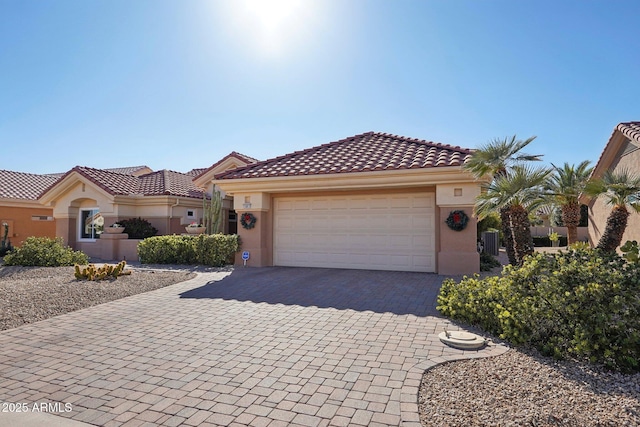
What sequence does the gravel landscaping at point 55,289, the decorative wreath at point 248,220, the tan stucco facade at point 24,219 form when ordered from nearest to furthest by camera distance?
the gravel landscaping at point 55,289 < the decorative wreath at point 248,220 < the tan stucco facade at point 24,219

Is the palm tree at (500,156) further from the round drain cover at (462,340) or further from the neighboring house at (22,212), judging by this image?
the neighboring house at (22,212)

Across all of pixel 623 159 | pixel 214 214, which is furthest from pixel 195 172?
pixel 623 159

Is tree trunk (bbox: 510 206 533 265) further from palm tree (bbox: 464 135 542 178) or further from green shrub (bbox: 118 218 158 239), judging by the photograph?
green shrub (bbox: 118 218 158 239)

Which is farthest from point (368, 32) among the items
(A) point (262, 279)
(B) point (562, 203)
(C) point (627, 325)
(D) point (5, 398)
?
(D) point (5, 398)

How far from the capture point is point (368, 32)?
9.92 meters

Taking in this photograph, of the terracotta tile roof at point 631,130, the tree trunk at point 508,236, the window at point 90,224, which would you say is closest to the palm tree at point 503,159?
the tree trunk at point 508,236

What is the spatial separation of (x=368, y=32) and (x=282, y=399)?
9.22m

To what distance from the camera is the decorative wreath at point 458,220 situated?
37.4 feet

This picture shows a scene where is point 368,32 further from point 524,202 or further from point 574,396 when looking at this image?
point 574,396

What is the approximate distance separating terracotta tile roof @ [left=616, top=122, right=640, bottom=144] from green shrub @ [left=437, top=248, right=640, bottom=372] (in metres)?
11.0

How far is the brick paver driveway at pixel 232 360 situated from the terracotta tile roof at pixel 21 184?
18833 mm

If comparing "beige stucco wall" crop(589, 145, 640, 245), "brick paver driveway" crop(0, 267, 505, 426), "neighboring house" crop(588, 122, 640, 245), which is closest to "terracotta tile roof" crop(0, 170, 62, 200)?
"brick paver driveway" crop(0, 267, 505, 426)

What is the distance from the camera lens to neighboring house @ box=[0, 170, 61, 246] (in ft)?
68.8

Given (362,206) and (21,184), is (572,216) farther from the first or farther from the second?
(21,184)
